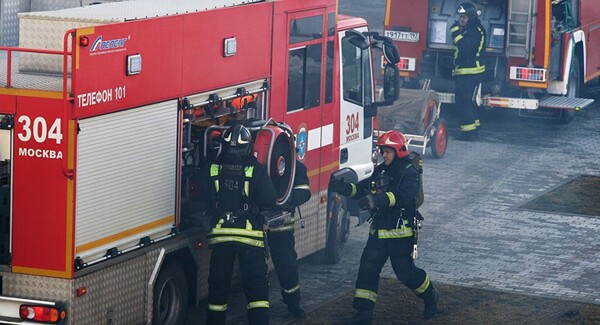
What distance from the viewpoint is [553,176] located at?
18188 mm

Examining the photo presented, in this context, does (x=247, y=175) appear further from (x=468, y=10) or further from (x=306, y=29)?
(x=468, y=10)

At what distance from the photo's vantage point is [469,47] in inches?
756

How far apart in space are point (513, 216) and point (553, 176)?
246cm

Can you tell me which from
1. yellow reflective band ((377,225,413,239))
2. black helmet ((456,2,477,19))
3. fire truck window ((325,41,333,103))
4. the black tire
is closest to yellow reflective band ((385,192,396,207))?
yellow reflective band ((377,225,413,239))

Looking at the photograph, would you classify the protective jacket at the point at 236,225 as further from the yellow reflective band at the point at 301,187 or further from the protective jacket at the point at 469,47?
the protective jacket at the point at 469,47

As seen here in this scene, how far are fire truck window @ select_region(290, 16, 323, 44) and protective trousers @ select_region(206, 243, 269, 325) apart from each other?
2433 millimetres

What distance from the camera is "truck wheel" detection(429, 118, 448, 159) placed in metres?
18.8

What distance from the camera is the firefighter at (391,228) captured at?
37.2 ft

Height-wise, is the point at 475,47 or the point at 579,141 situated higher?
the point at 475,47

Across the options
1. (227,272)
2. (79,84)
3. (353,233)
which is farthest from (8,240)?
(353,233)

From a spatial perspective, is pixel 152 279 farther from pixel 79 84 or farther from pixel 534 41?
pixel 534 41

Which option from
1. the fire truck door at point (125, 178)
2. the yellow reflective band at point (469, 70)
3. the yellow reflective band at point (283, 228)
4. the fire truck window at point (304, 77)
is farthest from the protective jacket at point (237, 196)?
the yellow reflective band at point (469, 70)

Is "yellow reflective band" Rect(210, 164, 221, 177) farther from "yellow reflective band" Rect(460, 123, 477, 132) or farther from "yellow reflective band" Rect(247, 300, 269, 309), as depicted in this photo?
"yellow reflective band" Rect(460, 123, 477, 132)

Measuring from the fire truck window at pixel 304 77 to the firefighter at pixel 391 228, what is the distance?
121cm
